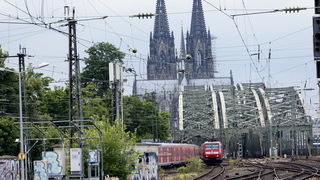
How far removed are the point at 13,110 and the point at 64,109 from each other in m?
17.5

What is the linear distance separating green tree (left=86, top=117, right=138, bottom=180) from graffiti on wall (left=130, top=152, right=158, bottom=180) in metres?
3.54

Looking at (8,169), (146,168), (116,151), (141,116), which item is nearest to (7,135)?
(146,168)

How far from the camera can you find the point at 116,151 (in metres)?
37.5

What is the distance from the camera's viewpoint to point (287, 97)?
421ft

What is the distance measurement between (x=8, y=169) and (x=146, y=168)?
9533mm

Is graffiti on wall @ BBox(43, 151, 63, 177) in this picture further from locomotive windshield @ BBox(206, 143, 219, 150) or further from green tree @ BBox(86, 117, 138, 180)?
locomotive windshield @ BBox(206, 143, 219, 150)

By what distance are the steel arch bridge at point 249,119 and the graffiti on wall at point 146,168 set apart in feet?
173

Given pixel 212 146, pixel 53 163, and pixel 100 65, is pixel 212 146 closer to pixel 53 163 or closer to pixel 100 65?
pixel 100 65

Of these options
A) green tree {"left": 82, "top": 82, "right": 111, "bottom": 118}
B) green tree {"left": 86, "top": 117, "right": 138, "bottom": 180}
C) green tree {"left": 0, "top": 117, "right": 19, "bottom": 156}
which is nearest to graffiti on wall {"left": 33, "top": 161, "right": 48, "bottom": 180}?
green tree {"left": 86, "top": 117, "right": 138, "bottom": 180}

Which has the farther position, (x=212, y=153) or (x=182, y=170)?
(x=212, y=153)

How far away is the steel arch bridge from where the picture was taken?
10694 cm

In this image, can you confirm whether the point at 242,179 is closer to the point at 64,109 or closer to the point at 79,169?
the point at 79,169

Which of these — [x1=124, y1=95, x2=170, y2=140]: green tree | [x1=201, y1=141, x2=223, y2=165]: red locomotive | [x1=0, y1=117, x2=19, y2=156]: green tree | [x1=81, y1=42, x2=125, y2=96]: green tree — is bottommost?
[x1=201, y1=141, x2=223, y2=165]: red locomotive

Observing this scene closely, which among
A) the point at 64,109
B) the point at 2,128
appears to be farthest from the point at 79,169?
the point at 64,109
